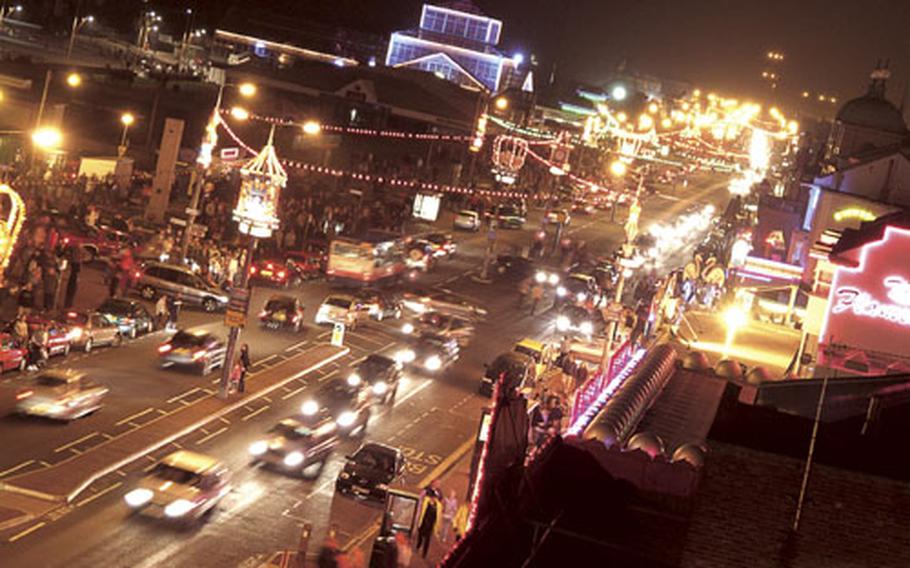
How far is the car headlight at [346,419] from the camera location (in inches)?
1396

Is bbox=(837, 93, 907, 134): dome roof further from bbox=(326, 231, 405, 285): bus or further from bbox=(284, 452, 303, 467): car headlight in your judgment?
bbox=(284, 452, 303, 467): car headlight

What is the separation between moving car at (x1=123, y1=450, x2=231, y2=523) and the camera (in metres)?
26.9

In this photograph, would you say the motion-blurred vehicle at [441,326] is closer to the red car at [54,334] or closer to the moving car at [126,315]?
the moving car at [126,315]

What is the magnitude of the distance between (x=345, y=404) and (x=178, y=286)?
49.3 ft

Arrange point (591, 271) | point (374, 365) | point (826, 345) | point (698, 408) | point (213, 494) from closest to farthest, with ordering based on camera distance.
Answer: point (213, 494) → point (698, 408) → point (826, 345) → point (374, 365) → point (591, 271)

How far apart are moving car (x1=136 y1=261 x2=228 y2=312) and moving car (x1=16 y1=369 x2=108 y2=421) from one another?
1507 centimetres

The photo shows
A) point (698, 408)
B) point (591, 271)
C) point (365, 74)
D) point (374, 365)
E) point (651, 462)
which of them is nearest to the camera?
→ point (651, 462)

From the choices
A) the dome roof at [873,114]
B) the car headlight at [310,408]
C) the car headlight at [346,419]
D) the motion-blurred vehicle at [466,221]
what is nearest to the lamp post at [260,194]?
the car headlight at [310,408]

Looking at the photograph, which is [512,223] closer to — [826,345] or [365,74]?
[365,74]

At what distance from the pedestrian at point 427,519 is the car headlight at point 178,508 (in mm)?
5041

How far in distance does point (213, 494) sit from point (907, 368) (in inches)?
702

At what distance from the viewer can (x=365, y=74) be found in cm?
10231

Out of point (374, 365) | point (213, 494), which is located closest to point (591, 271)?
point (374, 365)

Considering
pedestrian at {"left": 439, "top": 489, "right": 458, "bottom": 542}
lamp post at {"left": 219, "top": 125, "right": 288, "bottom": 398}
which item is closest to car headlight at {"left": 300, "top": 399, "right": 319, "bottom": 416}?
pedestrian at {"left": 439, "top": 489, "right": 458, "bottom": 542}
